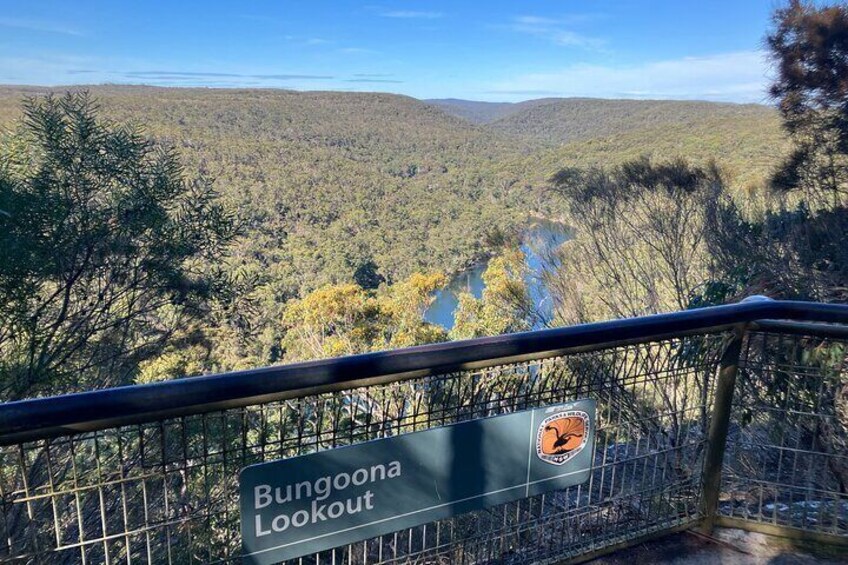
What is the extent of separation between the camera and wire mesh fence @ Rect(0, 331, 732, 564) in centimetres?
144

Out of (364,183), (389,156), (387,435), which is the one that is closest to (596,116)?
(364,183)

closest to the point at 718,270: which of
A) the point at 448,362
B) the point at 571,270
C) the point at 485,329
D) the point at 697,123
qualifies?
the point at 571,270

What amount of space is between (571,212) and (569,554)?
9952mm

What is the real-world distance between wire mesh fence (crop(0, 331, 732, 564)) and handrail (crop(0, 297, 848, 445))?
59 mm

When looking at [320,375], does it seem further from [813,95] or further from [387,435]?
[813,95]

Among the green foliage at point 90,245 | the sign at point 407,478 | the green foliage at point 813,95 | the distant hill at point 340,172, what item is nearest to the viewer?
the sign at point 407,478

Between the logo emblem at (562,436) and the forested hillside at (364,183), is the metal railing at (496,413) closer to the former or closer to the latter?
the logo emblem at (562,436)

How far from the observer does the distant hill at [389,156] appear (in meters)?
16.7

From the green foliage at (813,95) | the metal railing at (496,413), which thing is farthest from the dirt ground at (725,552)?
the green foliage at (813,95)

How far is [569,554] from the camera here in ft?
7.38

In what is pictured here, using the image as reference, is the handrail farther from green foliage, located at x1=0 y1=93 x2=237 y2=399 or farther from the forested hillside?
the forested hillside

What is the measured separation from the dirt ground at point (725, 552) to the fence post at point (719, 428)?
8 centimetres

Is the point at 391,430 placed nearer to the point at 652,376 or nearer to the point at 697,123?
the point at 652,376

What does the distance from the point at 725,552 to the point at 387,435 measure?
5.34 feet
